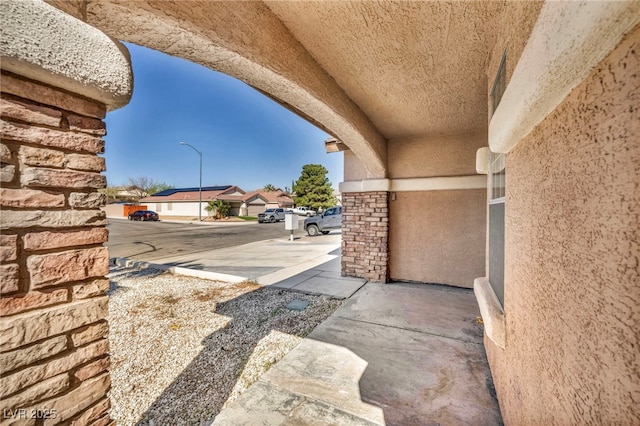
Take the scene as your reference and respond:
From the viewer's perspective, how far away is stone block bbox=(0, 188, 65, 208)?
3.05 ft

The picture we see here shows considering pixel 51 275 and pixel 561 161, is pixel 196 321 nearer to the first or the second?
pixel 51 275

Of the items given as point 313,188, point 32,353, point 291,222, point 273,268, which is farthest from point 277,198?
point 32,353

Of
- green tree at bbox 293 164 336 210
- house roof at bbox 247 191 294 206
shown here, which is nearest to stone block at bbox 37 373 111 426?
green tree at bbox 293 164 336 210

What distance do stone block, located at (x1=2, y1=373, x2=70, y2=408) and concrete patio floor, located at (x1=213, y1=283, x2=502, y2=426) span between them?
1.15 m

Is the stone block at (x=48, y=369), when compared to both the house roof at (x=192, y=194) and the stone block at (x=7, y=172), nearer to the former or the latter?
the stone block at (x=7, y=172)

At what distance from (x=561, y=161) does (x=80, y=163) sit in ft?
6.40

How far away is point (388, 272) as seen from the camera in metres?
5.25

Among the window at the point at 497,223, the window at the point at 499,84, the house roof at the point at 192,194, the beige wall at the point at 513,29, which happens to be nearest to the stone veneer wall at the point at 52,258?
the beige wall at the point at 513,29

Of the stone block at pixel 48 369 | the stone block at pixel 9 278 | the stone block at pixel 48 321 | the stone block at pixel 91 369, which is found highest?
the stone block at pixel 9 278

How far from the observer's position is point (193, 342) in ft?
10.1

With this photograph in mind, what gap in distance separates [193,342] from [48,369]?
2.31 meters

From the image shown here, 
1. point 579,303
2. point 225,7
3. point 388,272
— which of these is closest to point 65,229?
point 225,7

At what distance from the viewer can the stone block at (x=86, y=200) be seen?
1109 millimetres

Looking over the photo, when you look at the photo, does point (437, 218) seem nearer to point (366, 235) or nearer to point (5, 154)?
point (366, 235)
